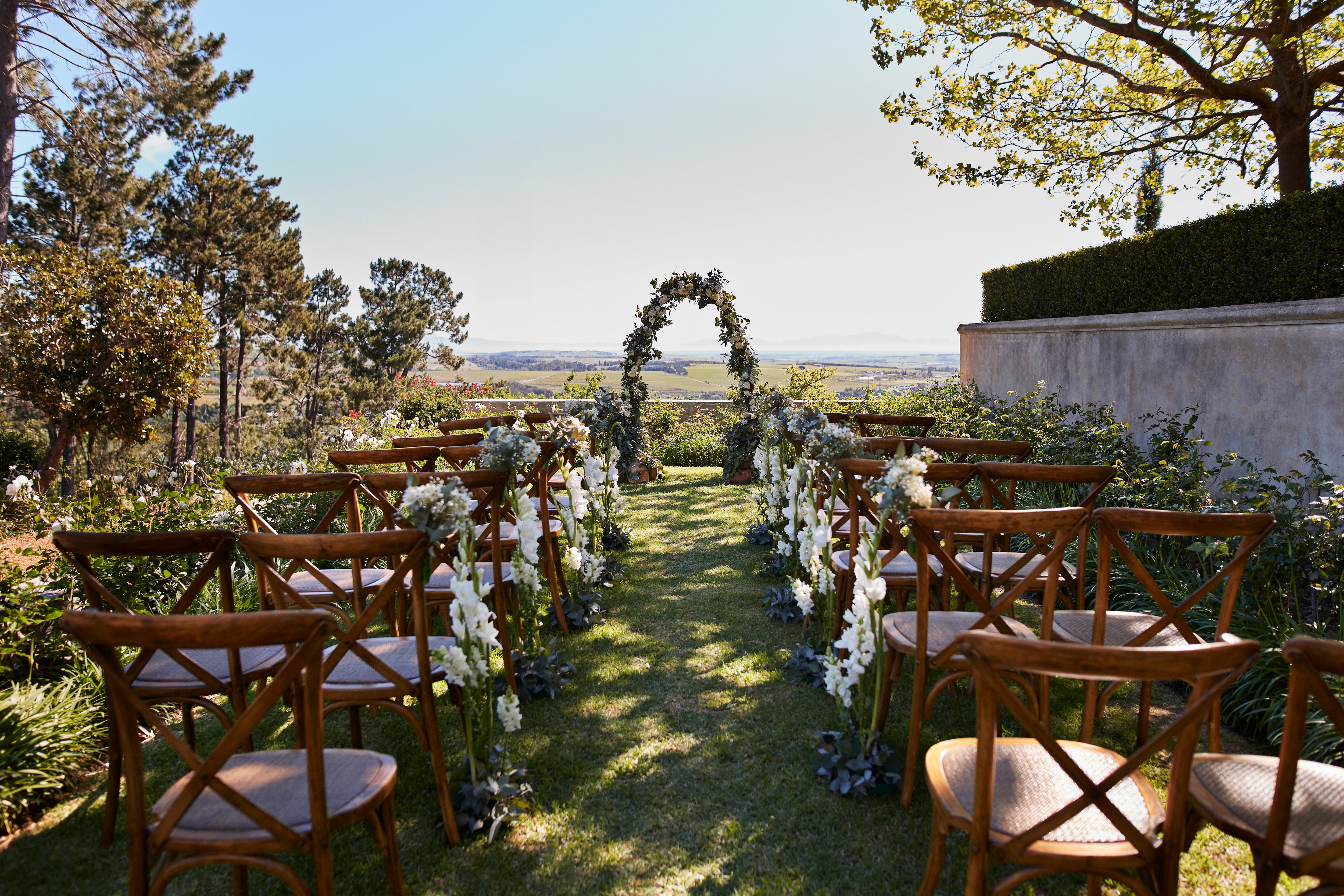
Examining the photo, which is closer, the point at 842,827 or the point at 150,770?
the point at 842,827

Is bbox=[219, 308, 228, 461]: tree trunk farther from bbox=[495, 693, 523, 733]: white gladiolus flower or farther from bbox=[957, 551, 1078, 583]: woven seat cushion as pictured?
bbox=[957, 551, 1078, 583]: woven seat cushion

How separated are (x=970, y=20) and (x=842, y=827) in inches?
344

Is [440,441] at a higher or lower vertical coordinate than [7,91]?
lower

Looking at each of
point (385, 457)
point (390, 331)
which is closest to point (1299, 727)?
point (385, 457)

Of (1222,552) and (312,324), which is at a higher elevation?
(312,324)

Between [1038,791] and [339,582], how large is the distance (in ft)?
8.94

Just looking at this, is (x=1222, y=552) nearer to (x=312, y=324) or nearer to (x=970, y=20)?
(x=970, y=20)

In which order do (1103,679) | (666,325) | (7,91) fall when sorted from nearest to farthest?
(1103,679)
(666,325)
(7,91)

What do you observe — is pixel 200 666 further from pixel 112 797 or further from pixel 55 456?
pixel 55 456

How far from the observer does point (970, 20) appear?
7.86 m

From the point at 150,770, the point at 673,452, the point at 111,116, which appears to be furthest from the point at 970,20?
the point at 111,116

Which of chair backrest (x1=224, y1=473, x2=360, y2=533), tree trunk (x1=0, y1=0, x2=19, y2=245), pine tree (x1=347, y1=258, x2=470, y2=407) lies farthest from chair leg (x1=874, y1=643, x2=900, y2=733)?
pine tree (x1=347, y1=258, x2=470, y2=407)

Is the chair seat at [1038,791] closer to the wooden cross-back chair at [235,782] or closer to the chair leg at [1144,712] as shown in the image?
the chair leg at [1144,712]

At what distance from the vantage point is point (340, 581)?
3.06m
